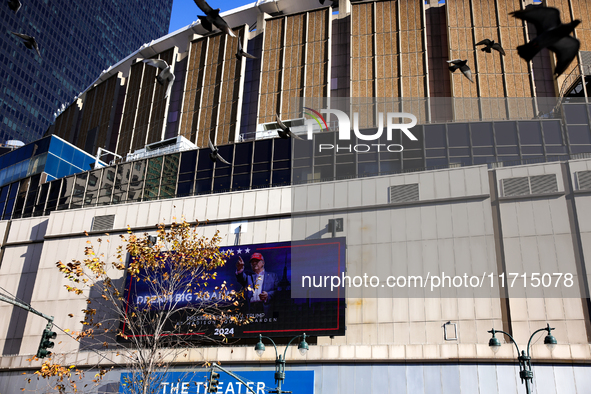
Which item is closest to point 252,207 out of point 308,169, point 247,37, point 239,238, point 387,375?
point 239,238

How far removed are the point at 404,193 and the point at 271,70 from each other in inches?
1051

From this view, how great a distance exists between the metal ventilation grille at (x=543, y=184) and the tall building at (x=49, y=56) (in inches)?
5459

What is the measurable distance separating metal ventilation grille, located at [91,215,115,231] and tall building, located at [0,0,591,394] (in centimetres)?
14

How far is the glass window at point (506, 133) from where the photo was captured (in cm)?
3744

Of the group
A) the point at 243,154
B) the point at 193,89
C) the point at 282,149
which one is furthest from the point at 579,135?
the point at 193,89

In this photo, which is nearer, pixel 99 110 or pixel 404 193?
pixel 404 193

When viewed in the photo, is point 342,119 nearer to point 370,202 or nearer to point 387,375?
point 370,202

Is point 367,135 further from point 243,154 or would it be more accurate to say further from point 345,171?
point 243,154

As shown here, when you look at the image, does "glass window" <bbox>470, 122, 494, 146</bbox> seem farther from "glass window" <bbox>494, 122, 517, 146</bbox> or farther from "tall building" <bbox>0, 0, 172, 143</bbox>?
"tall building" <bbox>0, 0, 172, 143</bbox>

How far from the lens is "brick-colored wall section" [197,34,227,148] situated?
52.8 metres

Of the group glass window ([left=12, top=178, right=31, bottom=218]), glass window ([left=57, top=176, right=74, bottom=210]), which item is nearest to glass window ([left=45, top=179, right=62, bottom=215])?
glass window ([left=57, top=176, right=74, bottom=210])

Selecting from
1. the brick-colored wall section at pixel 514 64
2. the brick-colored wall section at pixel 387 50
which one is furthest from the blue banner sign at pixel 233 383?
the brick-colored wall section at pixel 514 64

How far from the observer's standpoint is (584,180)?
27.5 m

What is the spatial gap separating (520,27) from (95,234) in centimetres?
3979
